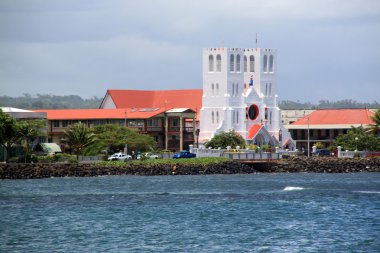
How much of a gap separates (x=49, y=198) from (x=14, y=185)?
53.8 ft

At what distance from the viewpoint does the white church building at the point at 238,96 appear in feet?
529

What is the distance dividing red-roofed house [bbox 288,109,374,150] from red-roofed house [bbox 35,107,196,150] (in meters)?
21.6

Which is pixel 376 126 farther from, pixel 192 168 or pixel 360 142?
pixel 192 168

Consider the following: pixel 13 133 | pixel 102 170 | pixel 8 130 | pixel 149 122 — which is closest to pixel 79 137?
pixel 13 133

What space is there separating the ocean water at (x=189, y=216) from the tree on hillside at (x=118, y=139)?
33.6 m

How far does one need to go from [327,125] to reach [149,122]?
30.8m

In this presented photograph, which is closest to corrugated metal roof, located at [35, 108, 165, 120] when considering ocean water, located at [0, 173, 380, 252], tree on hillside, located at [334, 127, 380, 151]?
tree on hillside, located at [334, 127, 380, 151]

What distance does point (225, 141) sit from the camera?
150500 millimetres

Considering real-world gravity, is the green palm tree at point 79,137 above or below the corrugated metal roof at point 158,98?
below

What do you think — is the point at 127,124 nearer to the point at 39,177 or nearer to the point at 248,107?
the point at 248,107


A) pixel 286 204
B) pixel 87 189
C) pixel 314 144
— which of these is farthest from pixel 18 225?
pixel 314 144

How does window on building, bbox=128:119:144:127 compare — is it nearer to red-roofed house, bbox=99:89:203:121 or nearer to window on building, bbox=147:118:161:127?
window on building, bbox=147:118:161:127

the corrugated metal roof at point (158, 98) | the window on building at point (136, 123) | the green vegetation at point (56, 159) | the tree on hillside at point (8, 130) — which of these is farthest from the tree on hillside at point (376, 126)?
the tree on hillside at point (8, 130)

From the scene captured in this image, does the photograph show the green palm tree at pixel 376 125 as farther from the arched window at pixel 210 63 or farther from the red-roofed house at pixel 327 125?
the arched window at pixel 210 63
